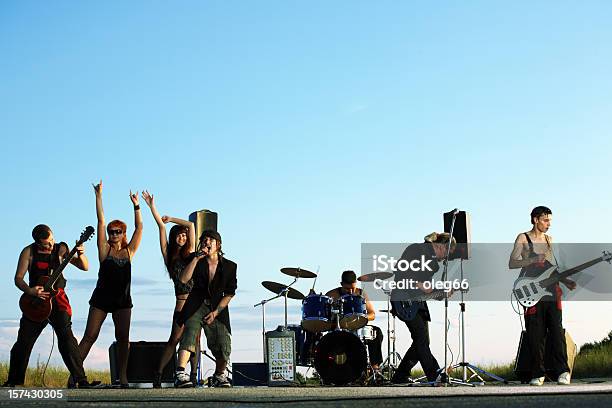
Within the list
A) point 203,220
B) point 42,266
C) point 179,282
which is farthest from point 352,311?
point 42,266

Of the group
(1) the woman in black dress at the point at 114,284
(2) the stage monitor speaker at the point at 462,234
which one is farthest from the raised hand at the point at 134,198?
(2) the stage monitor speaker at the point at 462,234

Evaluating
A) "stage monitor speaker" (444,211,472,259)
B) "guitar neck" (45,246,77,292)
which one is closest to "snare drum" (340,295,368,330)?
"stage monitor speaker" (444,211,472,259)

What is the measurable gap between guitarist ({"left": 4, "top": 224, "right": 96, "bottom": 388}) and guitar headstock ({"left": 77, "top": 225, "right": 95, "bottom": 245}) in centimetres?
13

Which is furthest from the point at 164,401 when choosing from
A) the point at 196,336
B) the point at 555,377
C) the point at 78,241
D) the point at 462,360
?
the point at 555,377

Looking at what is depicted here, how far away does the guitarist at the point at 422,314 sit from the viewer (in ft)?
48.2

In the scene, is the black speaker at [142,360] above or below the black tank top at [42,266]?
below

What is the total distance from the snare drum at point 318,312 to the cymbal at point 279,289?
9.6 inches

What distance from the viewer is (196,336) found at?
13383 millimetres

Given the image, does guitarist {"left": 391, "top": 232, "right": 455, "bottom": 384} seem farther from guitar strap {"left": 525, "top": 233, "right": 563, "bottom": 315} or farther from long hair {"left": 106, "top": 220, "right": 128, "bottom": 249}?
long hair {"left": 106, "top": 220, "right": 128, "bottom": 249}

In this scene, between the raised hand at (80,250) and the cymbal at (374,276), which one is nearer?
the raised hand at (80,250)

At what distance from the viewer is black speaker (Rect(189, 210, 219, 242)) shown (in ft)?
50.3

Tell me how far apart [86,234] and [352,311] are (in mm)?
4265

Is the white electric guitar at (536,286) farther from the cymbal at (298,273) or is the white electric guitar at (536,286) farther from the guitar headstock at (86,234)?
the guitar headstock at (86,234)

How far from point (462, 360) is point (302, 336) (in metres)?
3.25
